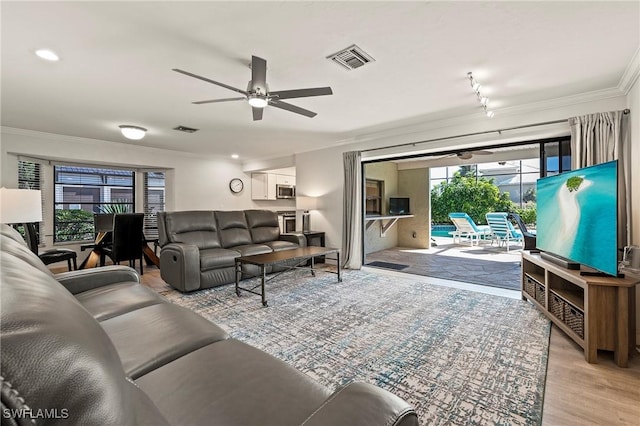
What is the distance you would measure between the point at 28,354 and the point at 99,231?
564cm

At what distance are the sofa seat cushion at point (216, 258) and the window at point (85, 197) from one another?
3.21 m

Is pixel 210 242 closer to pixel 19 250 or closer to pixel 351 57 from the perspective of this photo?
pixel 19 250

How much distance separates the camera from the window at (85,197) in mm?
5207

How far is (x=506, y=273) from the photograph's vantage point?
15.3 ft

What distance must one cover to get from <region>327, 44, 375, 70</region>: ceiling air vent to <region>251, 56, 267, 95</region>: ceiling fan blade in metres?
0.55

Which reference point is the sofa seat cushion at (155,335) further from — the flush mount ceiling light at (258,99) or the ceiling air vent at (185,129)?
the ceiling air vent at (185,129)

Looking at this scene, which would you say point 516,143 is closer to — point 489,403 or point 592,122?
point 592,122

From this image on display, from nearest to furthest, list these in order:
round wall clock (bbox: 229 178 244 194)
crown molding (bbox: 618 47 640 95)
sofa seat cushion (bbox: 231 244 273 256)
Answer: crown molding (bbox: 618 47 640 95)
sofa seat cushion (bbox: 231 244 273 256)
round wall clock (bbox: 229 178 244 194)

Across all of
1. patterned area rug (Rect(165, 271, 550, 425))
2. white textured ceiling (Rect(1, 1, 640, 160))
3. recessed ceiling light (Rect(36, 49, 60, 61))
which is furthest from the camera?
recessed ceiling light (Rect(36, 49, 60, 61))

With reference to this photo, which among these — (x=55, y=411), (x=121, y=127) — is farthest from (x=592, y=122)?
(x=121, y=127)

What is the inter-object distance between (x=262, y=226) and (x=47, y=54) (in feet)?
11.4

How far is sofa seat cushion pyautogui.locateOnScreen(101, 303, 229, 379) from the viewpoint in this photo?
3.80 ft

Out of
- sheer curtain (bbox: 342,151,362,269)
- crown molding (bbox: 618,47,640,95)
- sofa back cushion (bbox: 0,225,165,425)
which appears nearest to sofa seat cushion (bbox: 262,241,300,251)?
sheer curtain (bbox: 342,151,362,269)

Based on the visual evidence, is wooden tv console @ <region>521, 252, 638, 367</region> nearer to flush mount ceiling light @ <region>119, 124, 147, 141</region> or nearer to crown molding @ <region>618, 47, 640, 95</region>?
crown molding @ <region>618, 47, 640, 95</region>
